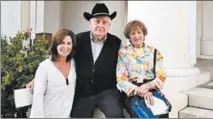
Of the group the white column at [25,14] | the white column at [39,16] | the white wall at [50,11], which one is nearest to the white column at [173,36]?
the white wall at [50,11]

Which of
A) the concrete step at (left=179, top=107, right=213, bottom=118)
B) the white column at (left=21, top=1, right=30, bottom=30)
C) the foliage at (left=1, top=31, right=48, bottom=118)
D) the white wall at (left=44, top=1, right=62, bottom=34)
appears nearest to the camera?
the foliage at (left=1, top=31, right=48, bottom=118)

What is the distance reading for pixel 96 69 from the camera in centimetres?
117

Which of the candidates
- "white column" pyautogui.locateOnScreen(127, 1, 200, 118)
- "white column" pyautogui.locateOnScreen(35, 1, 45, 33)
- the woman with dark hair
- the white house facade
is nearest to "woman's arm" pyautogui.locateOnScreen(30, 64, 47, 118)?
the woman with dark hair

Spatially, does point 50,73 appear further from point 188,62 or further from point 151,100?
point 188,62

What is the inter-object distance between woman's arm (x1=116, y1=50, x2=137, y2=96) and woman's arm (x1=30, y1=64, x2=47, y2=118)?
317 mm

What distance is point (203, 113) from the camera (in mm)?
1388

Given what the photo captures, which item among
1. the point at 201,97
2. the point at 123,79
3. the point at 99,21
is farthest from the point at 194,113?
the point at 99,21

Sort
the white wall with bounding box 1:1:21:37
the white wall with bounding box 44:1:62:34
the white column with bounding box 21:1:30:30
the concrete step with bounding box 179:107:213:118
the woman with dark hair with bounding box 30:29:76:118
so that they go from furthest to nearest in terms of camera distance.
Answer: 1. the white column with bounding box 21:1:30:30
2. the white wall with bounding box 1:1:21:37
3. the white wall with bounding box 44:1:62:34
4. the concrete step with bounding box 179:107:213:118
5. the woman with dark hair with bounding box 30:29:76:118

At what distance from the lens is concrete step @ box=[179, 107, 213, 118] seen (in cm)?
136

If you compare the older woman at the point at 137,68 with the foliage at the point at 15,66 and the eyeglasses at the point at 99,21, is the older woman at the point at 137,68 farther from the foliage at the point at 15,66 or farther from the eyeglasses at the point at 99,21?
the foliage at the point at 15,66

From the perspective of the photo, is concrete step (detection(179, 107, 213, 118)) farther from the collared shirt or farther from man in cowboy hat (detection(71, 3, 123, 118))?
Result: the collared shirt

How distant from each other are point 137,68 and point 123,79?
0.26 feet

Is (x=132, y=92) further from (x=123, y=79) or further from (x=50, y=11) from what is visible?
(x=50, y=11)

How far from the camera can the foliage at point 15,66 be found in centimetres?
125
